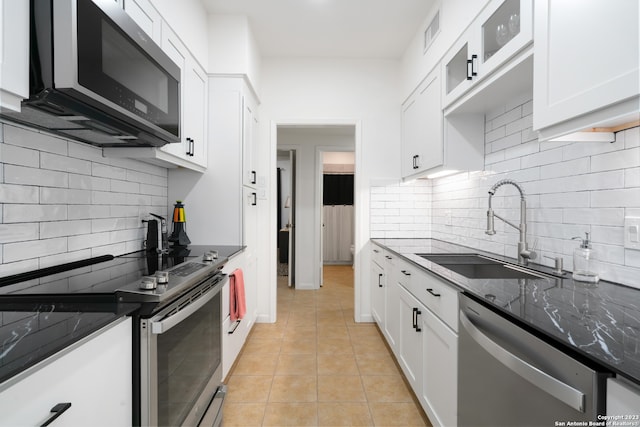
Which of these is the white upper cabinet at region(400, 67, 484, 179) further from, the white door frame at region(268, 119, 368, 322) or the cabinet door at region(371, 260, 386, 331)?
the cabinet door at region(371, 260, 386, 331)

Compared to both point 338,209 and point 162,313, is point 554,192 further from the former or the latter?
point 338,209

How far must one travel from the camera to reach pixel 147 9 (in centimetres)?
163

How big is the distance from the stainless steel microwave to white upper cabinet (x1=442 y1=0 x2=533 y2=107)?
1.66m

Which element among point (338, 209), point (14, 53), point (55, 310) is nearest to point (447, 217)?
point (55, 310)

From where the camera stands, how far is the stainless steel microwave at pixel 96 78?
0.91m

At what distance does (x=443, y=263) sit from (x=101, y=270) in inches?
73.8

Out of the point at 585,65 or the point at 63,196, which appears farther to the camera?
the point at 63,196

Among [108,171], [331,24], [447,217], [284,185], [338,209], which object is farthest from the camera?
[284,185]

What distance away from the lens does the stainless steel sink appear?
1.58 meters

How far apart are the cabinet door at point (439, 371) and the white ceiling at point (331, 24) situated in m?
2.39

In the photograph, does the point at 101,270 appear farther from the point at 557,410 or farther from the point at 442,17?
the point at 442,17

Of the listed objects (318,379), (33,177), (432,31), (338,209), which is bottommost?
(318,379)

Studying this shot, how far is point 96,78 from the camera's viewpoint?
1054 mm

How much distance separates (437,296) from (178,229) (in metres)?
1.90
